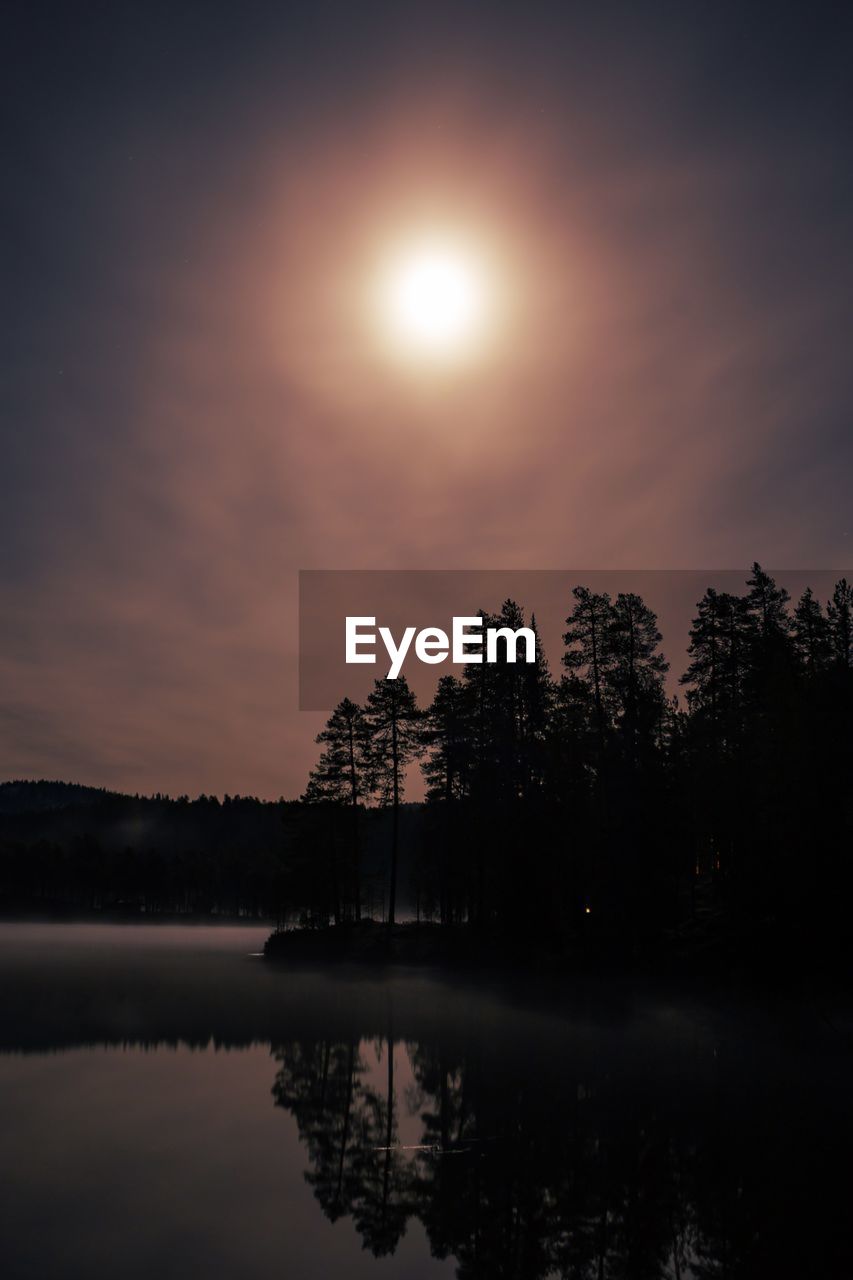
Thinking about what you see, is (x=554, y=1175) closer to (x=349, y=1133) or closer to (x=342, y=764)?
(x=349, y=1133)

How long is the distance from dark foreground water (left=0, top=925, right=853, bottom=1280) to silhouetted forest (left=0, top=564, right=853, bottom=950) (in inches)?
354

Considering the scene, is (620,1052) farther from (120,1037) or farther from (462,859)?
(462,859)

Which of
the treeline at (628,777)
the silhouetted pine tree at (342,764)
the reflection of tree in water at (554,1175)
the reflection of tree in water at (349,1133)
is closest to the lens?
the reflection of tree in water at (554,1175)

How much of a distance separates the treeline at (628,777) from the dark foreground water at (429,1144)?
9.47 meters

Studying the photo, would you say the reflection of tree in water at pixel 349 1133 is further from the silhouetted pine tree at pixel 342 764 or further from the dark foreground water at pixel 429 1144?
the silhouetted pine tree at pixel 342 764

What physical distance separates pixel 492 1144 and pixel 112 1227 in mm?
6917

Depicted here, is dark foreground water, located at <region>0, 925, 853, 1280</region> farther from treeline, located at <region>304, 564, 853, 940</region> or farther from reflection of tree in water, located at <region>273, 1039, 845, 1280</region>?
treeline, located at <region>304, 564, 853, 940</region>

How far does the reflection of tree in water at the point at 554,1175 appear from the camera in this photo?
10242 mm

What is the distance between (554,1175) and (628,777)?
103ft

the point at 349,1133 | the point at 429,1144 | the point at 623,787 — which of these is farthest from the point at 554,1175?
the point at 623,787

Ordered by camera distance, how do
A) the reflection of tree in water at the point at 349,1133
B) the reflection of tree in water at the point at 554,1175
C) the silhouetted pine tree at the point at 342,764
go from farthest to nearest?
1. the silhouetted pine tree at the point at 342,764
2. the reflection of tree in water at the point at 349,1133
3. the reflection of tree in water at the point at 554,1175

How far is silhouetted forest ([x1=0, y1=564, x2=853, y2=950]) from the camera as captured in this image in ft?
114

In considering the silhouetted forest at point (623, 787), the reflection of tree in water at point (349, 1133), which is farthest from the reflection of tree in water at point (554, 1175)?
the silhouetted forest at point (623, 787)

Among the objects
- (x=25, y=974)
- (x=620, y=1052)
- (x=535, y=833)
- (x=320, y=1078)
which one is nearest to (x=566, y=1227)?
(x=320, y=1078)
